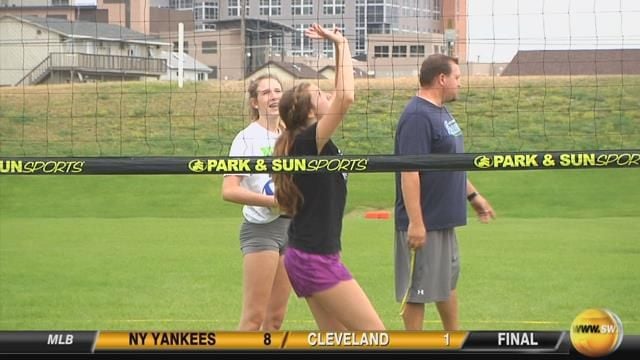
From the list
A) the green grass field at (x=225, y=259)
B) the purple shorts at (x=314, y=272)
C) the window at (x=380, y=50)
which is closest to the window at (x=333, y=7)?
the window at (x=380, y=50)

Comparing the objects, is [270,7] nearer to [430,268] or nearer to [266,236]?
[266,236]

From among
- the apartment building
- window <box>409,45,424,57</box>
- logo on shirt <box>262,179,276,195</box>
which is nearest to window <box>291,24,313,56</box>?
the apartment building

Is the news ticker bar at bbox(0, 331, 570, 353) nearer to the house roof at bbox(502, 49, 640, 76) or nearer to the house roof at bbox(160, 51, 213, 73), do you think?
the house roof at bbox(502, 49, 640, 76)

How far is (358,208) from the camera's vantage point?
80.8ft

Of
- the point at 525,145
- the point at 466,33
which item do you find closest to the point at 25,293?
the point at 466,33

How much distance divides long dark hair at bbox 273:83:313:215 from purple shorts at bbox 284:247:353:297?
0.31 meters

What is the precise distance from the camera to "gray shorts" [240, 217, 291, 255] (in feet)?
23.7

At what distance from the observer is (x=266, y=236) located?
7.25 metres

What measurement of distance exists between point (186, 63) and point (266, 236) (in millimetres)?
2992

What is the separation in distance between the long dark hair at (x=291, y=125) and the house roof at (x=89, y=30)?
2.01 m

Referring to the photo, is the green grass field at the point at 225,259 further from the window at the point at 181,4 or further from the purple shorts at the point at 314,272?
A: the purple shorts at the point at 314,272

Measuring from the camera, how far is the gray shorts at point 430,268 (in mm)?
6996

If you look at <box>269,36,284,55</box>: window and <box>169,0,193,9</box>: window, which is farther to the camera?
<box>269,36,284,55</box>: window

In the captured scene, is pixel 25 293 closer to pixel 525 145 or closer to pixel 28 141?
pixel 28 141
